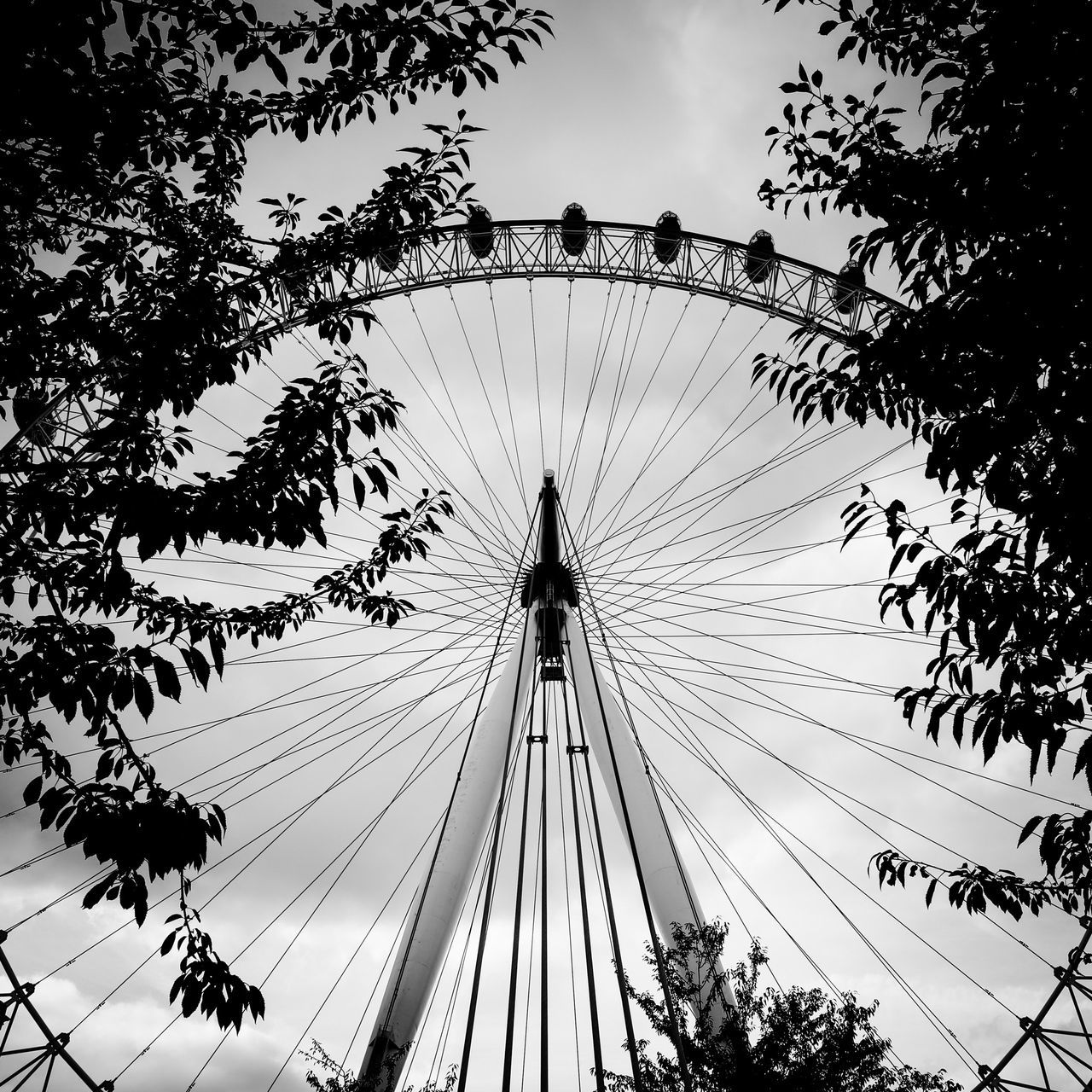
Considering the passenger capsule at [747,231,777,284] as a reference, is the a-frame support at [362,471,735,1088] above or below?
below

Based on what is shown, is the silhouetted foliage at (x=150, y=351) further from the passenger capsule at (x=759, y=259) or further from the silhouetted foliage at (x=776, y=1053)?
the passenger capsule at (x=759, y=259)

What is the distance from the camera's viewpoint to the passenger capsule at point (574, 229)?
2403 centimetres

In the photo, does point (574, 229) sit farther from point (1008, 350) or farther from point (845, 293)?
point (1008, 350)

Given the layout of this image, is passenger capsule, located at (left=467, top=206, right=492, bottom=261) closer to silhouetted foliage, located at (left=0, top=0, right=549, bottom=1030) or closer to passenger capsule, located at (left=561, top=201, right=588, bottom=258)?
passenger capsule, located at (left=561, top=201, right=588, bottom=258)

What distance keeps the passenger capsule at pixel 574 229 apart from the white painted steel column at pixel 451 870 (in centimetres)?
1180

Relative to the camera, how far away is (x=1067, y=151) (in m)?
4.21

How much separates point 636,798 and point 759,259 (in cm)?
1546

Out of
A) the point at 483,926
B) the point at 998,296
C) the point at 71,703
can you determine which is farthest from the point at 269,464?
the point at 483,926

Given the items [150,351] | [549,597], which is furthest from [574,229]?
[150,351]

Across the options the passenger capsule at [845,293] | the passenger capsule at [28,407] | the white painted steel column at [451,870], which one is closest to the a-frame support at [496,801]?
the white painted steel column at [451,870]

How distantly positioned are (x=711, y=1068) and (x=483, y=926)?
13.8 ft

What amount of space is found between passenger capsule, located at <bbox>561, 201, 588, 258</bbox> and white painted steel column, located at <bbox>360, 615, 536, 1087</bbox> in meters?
11.8

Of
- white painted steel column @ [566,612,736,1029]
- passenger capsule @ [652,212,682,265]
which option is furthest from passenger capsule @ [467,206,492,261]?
white painted steel column @ [566,612,736,1029]

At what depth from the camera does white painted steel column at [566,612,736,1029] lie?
16.1 meters
